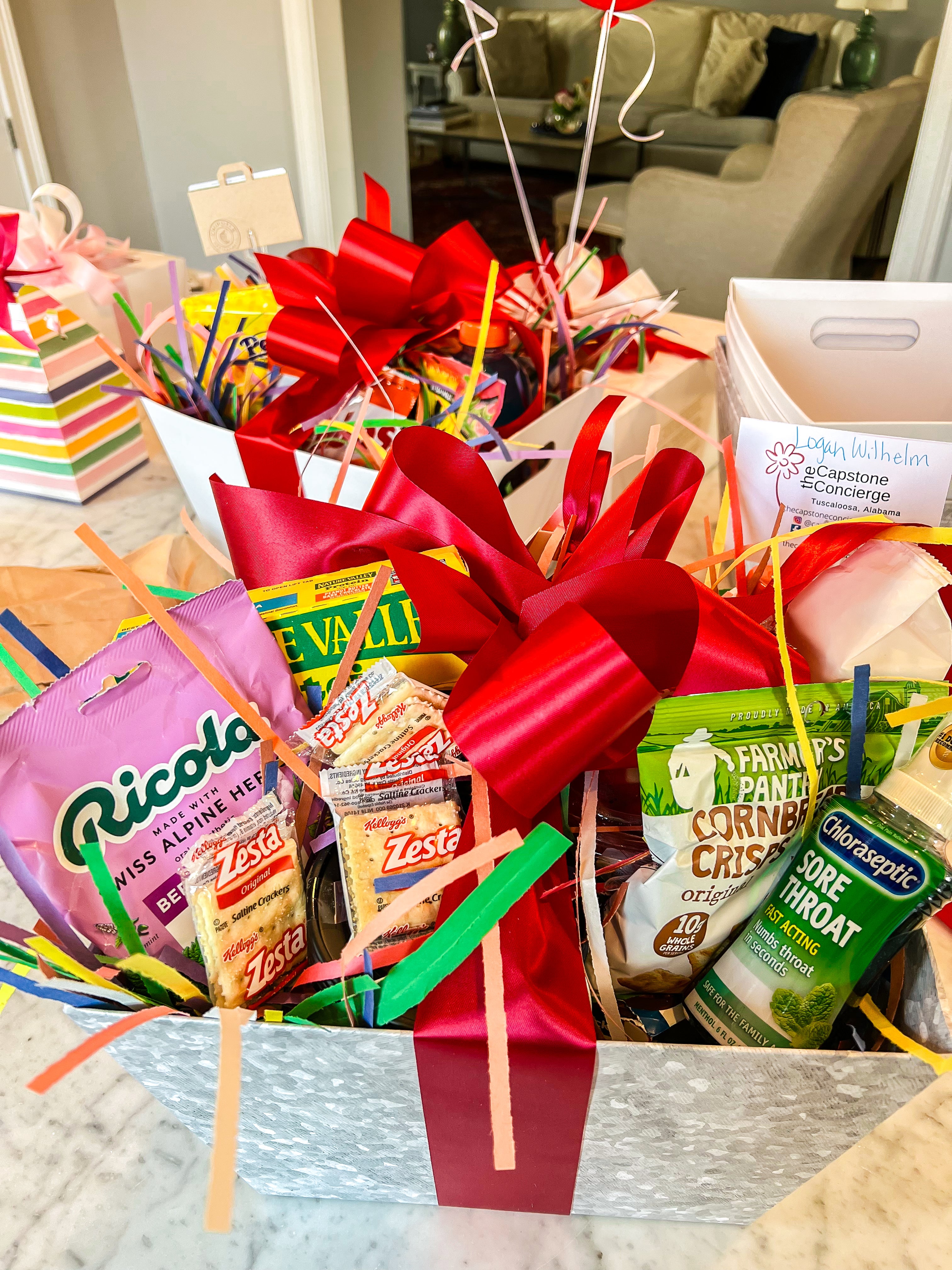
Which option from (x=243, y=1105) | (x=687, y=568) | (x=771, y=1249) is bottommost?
(x=771, y=1249)

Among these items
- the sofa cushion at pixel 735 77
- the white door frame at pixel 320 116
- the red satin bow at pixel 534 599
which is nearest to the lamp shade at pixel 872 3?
the white door frame at pixel 320 116

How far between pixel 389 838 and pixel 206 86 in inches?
91.2

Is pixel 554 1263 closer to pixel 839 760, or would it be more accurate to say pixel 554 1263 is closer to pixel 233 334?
pixel 839 760

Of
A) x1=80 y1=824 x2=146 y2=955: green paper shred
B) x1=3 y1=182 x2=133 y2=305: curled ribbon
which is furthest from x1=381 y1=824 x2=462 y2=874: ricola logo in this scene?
x1=3 y1=182 x2=133 y2=305: curled ribbon

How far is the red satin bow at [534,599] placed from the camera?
12.4 inches

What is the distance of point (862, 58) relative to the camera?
484 centimetres

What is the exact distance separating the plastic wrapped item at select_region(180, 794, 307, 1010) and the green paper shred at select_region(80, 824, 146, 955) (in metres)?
0.02

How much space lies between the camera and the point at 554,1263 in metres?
0.39

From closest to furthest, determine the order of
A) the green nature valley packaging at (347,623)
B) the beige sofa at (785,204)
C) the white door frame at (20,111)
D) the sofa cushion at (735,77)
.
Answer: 1. the green nature valley packaging at (347,623)
2. the white door frame at (20,111)
3. the beige sofa at (785,204)
4. the sofa cushion at (735,77)

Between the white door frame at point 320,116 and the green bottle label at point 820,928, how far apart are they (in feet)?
6.95

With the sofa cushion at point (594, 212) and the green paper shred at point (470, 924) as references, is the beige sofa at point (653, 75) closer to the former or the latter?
the sofa cushion at point (594, 212)

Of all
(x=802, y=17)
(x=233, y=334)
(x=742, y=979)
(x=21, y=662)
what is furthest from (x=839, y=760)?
(x=802, y=17)

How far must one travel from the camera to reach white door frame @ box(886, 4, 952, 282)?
164 centimetres

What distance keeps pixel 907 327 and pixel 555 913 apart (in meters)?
0.56
